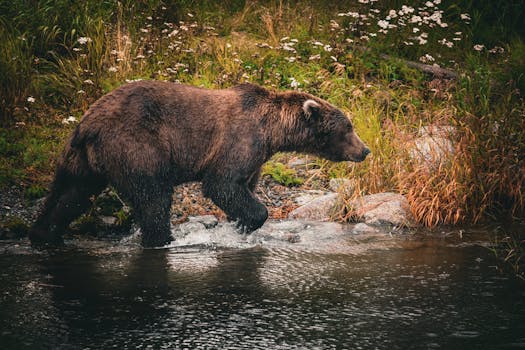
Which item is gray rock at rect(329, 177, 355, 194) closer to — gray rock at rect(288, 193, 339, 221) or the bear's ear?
gray rock at rect(288, 193, 339, 221)

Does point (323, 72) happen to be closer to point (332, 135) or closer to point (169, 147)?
point (332, 135)

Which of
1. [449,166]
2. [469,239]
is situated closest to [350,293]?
[469,239]

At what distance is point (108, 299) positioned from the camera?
5707 millimetres

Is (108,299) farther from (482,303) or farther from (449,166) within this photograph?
(449,166)

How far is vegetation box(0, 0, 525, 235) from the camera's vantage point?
904cm

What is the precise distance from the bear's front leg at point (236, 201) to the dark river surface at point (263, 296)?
28cm

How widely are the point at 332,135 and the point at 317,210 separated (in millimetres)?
954

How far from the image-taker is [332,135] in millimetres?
8461

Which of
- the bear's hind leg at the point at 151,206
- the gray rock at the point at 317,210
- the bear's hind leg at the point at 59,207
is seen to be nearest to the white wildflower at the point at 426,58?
the gray rock at the point at 317,210

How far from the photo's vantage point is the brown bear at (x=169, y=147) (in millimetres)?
7191

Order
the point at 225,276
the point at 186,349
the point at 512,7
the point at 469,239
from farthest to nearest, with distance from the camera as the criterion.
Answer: the point at 512,7 < the point at 469,239 < the point at 225,276 < the point at 186,349

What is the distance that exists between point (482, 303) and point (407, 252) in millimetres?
1737

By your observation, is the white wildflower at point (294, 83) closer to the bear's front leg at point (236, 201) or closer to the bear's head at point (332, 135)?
the bear's head at point (332, 135)

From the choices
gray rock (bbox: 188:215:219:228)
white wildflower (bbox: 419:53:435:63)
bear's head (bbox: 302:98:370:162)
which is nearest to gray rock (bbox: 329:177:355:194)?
bear's head (bbox: 302:98:370:162)
